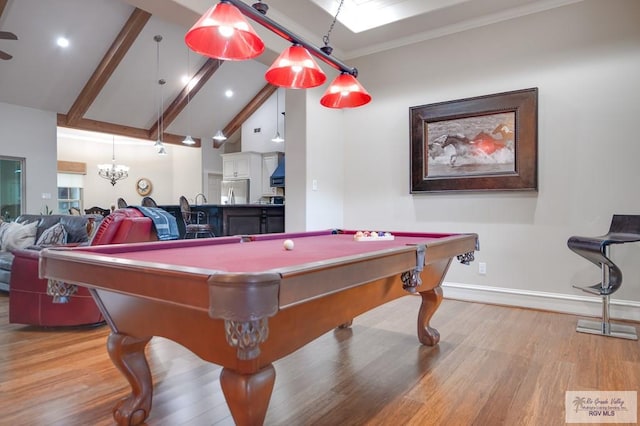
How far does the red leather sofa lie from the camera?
3.00 m

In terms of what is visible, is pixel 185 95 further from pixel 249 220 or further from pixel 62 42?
pixel 249 220

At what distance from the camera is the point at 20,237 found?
13.6 feet

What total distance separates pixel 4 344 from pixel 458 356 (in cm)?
318

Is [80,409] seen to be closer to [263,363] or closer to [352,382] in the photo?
[263,363]

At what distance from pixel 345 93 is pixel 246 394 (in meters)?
2.10

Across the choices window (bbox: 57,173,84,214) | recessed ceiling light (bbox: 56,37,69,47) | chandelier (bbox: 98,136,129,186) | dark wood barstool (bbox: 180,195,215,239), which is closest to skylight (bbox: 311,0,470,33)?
dark wood barstool (bbox: 180,195,215,239)

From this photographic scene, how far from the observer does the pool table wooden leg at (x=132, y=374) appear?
1668mm

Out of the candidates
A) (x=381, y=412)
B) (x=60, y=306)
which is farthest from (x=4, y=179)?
(x=381, y=412)

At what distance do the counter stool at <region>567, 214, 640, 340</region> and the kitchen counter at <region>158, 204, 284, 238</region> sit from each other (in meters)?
3.83

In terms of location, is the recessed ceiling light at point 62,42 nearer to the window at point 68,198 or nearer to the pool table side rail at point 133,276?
the window at point 68,198

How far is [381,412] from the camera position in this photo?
1.82 m

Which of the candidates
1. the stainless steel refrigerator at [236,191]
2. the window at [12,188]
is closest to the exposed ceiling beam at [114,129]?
the window at [12,188]

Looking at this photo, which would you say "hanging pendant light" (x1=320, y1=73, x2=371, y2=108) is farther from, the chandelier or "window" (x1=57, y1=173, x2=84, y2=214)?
"window" (x1=57, y1=173, x2=84, y2=214)

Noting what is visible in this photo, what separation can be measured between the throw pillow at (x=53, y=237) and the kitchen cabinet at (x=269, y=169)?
18.5ft
